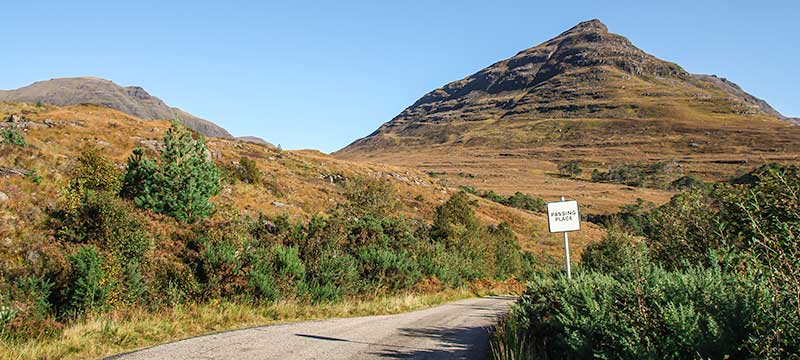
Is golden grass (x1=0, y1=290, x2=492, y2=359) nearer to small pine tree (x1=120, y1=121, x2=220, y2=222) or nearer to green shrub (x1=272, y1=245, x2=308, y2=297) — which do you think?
green shrub (x1=272, y1=245, x2=308, y2=297)

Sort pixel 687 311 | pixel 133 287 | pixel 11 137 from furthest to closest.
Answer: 1. pixel 11 137
2. pixel 133 287
3. pixel 687 311

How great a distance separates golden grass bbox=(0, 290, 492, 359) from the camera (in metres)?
7.53

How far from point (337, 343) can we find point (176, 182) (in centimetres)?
1302

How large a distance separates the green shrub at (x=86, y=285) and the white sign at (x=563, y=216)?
967 cm

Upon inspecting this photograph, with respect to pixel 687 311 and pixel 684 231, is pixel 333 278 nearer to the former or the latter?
pixel 684 231

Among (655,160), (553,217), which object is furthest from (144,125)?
(655,160)

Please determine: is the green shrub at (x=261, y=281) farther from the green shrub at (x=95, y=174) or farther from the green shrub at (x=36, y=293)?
the green shrub at (x=95, y=174)

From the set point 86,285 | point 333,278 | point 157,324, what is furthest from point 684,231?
point 86,285

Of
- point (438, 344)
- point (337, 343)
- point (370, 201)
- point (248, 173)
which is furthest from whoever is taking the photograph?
point (248, 173)

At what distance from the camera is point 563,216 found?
35.8 feet

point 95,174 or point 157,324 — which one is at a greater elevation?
point 95,174

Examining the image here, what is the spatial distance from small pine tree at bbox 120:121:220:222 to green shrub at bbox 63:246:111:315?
7.13 metres

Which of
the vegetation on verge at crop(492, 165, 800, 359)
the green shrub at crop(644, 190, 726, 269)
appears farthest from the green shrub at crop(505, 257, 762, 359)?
the green shrub at crop(644, 190, 726, 269)

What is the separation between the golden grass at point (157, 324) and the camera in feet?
24.7
